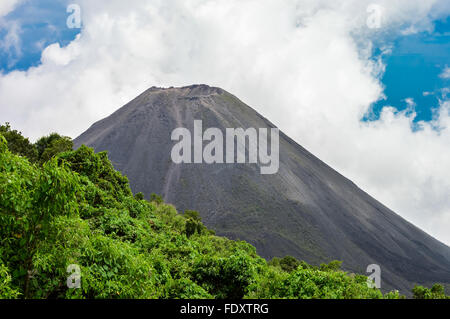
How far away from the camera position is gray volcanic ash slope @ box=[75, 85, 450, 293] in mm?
103875

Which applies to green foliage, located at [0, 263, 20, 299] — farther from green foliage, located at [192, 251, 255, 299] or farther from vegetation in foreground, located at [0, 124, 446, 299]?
green foliage, located at [192, 251, 255, 299]

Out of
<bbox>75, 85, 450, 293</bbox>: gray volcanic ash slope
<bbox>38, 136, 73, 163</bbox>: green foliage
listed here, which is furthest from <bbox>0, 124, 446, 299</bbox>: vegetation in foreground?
<bbox>75, 85, 450, 293</bbox>: gray volcanic ash slope

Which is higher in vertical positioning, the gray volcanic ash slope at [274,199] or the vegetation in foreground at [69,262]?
the gray volcanic ash slope at [274,199]

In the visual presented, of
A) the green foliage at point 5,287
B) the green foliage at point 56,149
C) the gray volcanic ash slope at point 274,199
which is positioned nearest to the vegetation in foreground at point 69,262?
the green foliage at point 5,287

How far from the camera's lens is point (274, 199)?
403 ft

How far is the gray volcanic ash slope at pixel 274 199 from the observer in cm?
10388

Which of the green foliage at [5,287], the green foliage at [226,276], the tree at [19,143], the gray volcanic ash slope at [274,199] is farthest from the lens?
the gray volcanic ash slope at [274,199]

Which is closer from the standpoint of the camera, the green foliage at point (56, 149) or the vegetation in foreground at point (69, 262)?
the vegetation in foreground at point (69, 262)

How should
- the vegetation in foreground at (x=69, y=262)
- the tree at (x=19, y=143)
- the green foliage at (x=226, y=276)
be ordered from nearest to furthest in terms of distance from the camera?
the vegetation in foreground at (x=69, y=262), the green foliage at (x=226, y=276), the tree at (x=19, y=143)

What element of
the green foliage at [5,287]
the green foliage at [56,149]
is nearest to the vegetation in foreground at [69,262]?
the green foliage at [5,287]

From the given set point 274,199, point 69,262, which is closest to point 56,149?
point 69,262

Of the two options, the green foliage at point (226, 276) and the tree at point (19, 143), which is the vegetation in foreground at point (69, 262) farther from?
the tree at point (19, 143)
